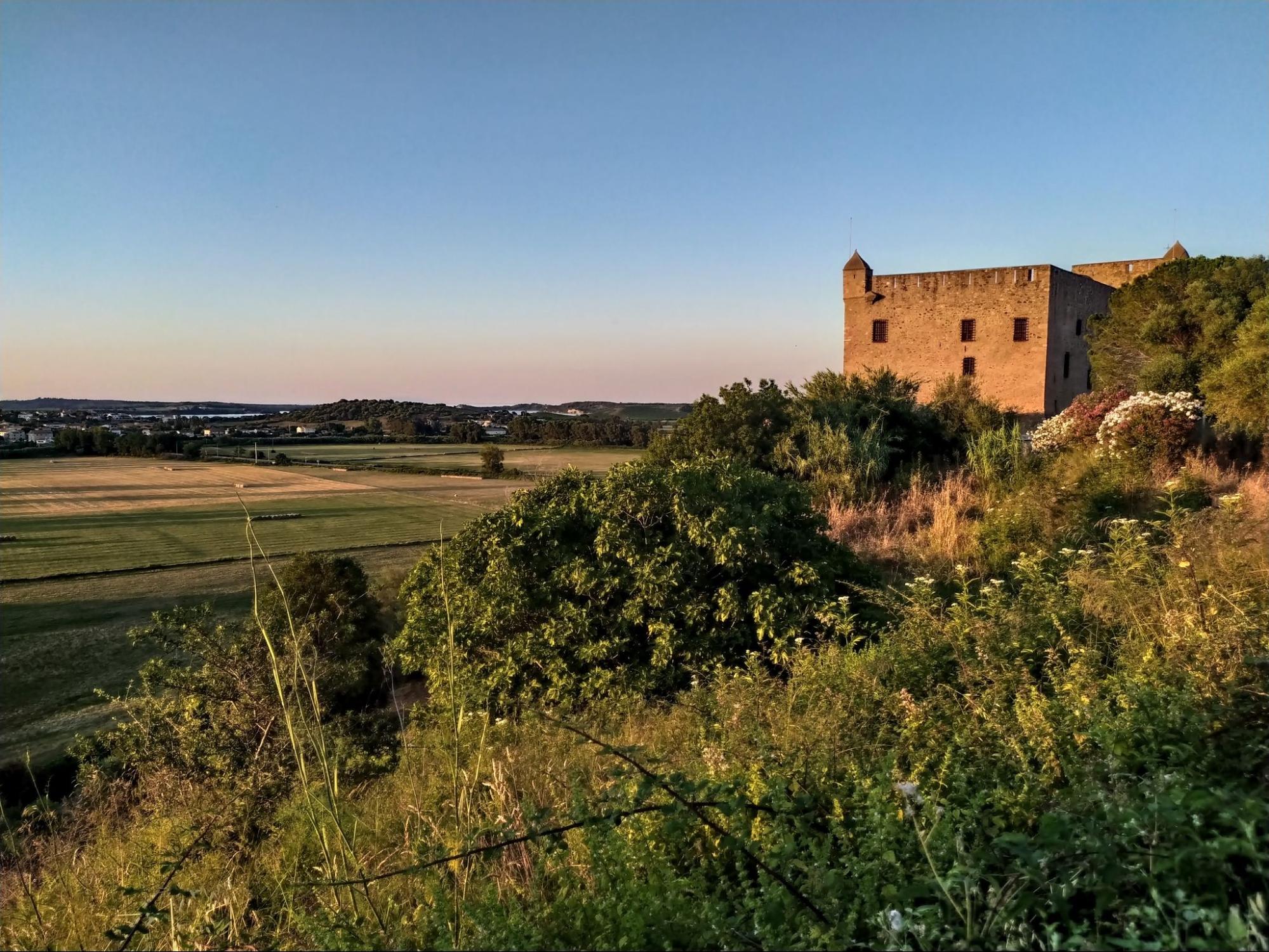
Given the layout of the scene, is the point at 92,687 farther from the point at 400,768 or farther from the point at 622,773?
the point at 622,773

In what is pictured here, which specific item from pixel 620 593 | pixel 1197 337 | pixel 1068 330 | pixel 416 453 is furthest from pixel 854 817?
pixel 416 453

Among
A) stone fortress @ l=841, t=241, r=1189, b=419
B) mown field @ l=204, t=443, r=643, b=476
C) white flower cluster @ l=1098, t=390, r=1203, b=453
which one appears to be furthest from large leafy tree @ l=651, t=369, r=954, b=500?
mown field @ l=204, t=443, r=643, b=476

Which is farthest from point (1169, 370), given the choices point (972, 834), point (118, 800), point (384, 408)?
point (384, 408)

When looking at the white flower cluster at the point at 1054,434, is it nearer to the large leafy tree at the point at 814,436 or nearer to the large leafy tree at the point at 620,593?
the large leafy tree at the point at 814,436

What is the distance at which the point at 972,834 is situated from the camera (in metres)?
2.74

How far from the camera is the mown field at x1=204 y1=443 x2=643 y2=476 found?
5916 centimetres

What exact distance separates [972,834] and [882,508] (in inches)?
366

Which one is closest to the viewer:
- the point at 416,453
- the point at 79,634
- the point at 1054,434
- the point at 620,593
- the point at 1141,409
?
the point at 620,593

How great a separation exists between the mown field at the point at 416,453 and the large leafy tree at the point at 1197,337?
3517 cm

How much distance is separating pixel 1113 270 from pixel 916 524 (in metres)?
30.0

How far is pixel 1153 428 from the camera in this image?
36.9 ft

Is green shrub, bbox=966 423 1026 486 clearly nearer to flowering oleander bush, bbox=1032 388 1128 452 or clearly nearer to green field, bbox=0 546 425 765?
flowering oleander bush, bbox=1032 388 1128 452

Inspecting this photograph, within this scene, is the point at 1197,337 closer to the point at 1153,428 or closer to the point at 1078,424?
the point at 1078,424

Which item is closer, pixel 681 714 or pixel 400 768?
pixel 681 714
